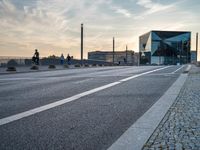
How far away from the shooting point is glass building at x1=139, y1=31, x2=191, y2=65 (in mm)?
109812

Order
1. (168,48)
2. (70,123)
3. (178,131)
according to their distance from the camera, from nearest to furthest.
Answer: (178,131) → (70,123) → (168,48)

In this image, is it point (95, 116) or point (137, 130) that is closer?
point (137, 130)

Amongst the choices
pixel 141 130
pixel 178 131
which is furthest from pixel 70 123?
pixel 178 131

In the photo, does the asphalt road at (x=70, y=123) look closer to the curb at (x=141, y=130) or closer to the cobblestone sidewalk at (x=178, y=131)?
the curb at (x=141, y=130)

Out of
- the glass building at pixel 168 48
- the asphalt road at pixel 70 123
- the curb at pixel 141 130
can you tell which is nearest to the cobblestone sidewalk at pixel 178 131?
the curb at pixel 141 130

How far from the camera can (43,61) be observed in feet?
153

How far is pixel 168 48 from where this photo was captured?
11238cm

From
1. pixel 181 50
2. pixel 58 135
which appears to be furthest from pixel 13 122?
pixel 181 50

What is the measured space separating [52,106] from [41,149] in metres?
3.22

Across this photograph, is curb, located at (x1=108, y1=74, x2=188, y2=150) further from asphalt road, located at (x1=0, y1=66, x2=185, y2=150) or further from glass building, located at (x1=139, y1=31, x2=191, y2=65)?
glass building, located at (x1=139, y1=31, x2=191, y2=65)

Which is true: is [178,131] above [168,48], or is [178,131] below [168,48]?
below

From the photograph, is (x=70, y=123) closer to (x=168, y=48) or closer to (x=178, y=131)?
(x=178, y=131)

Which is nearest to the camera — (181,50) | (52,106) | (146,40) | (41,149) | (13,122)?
(41,149)

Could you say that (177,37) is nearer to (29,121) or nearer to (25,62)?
(25,62)
